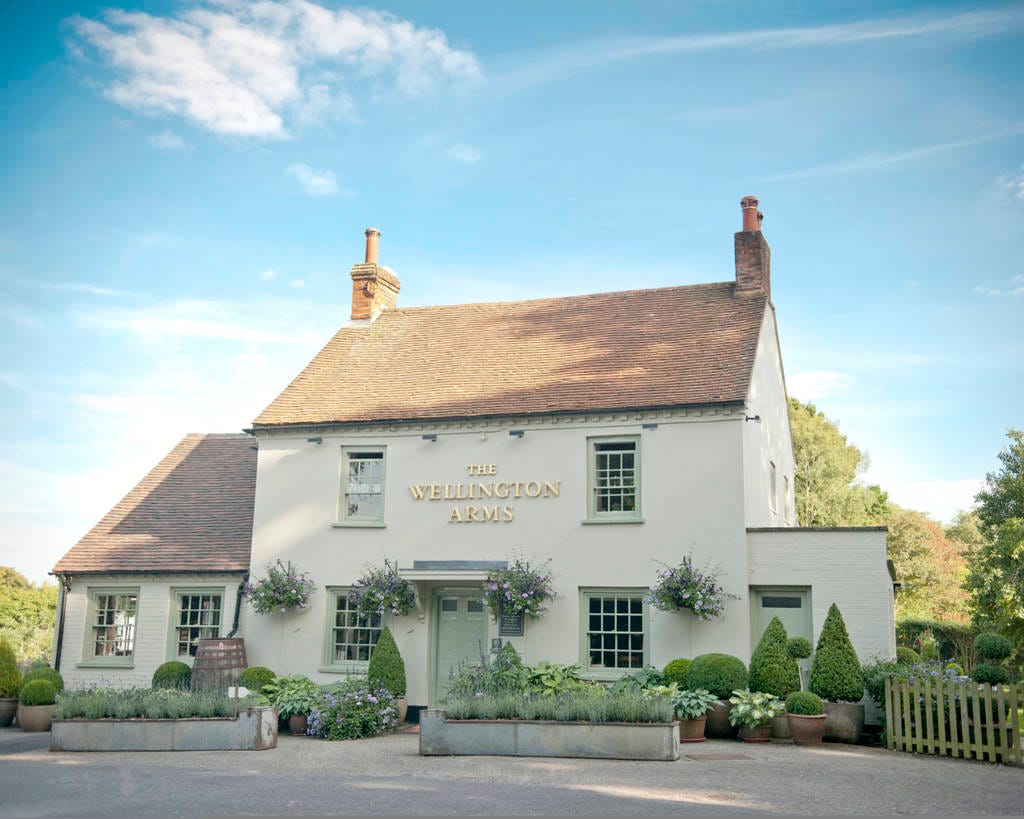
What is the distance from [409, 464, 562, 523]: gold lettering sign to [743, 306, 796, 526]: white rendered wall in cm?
365

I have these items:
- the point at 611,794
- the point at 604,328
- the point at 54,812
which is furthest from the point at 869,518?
the point at 54,812

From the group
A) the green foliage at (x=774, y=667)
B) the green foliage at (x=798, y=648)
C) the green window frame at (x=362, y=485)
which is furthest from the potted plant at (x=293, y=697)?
the green foliage at (x=798, y=648)

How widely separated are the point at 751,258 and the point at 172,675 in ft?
47.7

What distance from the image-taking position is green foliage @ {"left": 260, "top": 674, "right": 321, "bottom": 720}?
17.4 meters

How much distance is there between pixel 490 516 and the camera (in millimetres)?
19234

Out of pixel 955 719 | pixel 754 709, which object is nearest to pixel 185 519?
pixel 754 709

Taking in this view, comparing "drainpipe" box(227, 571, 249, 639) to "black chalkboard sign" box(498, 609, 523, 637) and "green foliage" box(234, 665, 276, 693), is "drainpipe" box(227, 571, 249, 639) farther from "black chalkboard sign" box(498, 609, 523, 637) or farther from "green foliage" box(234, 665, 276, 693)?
"black chalkboard sign" box(498, 609, 523, 637)

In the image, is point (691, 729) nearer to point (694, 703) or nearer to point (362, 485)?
point (694, 703)

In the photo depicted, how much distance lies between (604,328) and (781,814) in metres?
13.1

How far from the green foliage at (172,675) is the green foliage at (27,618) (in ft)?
46.6

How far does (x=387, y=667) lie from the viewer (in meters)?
18.1

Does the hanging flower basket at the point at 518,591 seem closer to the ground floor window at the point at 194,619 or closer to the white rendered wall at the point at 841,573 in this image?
the white rendered wall at the point at 841,573

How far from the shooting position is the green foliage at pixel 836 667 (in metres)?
15.8

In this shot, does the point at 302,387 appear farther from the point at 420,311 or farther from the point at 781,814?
the point at 781,814
